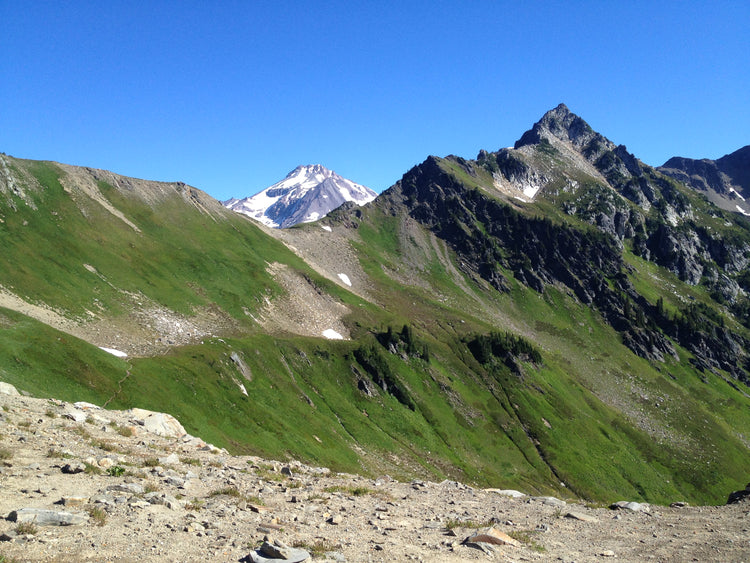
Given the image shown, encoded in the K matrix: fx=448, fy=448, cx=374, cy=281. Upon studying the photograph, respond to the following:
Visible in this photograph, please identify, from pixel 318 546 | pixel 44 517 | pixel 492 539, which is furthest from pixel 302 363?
pixel 44 517

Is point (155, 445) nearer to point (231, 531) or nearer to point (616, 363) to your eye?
point (231, 531)

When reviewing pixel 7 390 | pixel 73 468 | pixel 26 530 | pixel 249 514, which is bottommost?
pixel 249 514

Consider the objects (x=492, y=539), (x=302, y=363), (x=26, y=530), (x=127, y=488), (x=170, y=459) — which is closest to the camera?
(x=26, y=530)

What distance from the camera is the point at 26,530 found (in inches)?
472

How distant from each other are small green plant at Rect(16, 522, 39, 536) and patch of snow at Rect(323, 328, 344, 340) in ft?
358

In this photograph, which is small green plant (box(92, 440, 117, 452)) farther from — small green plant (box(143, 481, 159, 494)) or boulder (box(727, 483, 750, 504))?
boulder (box(727, 483, 750, 504))

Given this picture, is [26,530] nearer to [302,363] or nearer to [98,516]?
[98,516]

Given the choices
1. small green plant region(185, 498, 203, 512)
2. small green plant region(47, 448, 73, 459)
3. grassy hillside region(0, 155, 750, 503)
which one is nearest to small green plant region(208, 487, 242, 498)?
small green plant region(185, 498, 203, 512)

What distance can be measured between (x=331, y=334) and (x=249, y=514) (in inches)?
4255

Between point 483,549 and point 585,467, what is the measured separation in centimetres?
12032

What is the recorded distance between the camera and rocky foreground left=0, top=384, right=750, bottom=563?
41.9 ft

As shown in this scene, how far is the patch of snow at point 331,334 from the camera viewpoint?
122281mm

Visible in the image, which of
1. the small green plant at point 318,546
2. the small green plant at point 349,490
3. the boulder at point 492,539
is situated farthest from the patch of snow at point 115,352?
the boulder at point 492,539

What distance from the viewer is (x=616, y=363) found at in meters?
190
